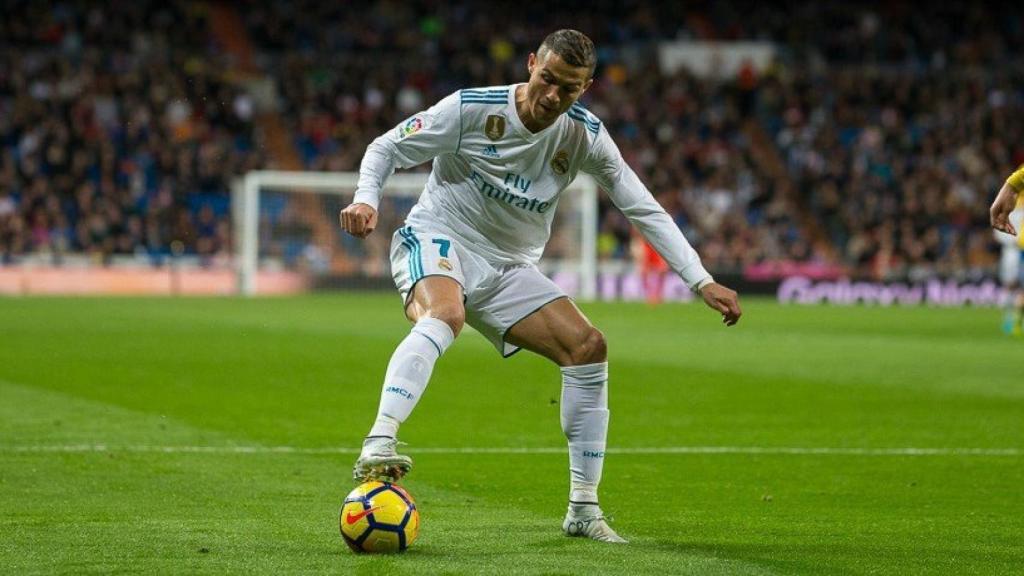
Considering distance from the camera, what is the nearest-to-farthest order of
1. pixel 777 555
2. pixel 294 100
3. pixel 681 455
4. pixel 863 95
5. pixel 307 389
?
1. pixel 777 555
2. pixel 681 455
3. pixel 307 389
4. pixel 294 100
5. pixel 863 95

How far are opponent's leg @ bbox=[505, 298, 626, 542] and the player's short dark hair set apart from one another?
1007mm

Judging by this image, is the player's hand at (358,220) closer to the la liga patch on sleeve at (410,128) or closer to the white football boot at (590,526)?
the la liga patch on sleeve at (410,128)

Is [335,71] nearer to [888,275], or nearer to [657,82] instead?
[657,82]

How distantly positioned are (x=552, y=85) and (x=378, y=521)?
5.87ft

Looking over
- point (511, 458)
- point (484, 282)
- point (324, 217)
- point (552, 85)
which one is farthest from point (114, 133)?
point (552, 85)

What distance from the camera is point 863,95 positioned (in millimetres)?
41812

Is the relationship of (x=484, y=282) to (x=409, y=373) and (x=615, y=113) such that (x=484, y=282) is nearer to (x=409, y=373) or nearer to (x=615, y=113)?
(x=409, y=373)

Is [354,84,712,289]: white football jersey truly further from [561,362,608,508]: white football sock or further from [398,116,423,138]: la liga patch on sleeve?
[561,362,608,508]: white football sock

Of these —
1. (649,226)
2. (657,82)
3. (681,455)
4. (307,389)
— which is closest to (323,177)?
(657,82)

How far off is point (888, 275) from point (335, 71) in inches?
556

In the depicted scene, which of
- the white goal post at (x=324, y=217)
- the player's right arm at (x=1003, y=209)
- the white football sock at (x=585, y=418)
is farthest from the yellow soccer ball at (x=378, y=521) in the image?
the white goal post at (x=324, y=217)

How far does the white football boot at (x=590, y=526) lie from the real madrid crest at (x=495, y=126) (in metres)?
1.52

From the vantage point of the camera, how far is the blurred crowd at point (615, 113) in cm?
3522

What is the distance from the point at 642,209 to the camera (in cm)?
681
